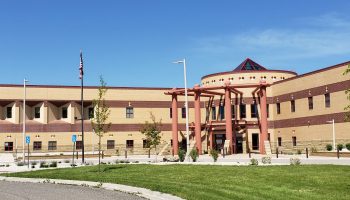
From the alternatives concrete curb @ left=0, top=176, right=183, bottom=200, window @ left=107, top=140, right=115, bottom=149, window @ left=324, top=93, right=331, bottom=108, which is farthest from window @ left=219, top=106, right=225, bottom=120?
concrete curb @ left=0, top=176, right=183, bottom=200

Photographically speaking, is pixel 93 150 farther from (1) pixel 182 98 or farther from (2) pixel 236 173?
(2) pixel 236 173

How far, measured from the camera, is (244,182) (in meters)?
19.3

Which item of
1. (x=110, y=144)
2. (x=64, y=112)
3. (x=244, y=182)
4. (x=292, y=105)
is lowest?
(x=244, y=182)

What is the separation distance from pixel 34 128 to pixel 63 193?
39.5 metres

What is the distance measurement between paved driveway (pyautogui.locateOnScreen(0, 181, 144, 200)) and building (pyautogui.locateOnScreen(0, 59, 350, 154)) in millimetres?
30634

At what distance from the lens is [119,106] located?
58688mm

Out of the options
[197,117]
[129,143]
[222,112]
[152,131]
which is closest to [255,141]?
[222,112]

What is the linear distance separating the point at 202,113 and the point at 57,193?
143 ft

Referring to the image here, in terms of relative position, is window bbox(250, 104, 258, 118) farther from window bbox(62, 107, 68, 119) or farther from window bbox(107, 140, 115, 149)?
window bbox(62, 107, 68, 119)

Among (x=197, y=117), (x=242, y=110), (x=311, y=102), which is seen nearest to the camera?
(x=311, y=102)

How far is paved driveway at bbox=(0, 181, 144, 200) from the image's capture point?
1681 cm

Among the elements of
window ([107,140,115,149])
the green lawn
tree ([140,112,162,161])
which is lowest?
the green lawn

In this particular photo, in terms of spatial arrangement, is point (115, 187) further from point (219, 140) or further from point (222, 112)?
point (222, 112)

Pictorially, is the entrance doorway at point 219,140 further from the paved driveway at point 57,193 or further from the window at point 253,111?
the paved driveway at point 57,193
